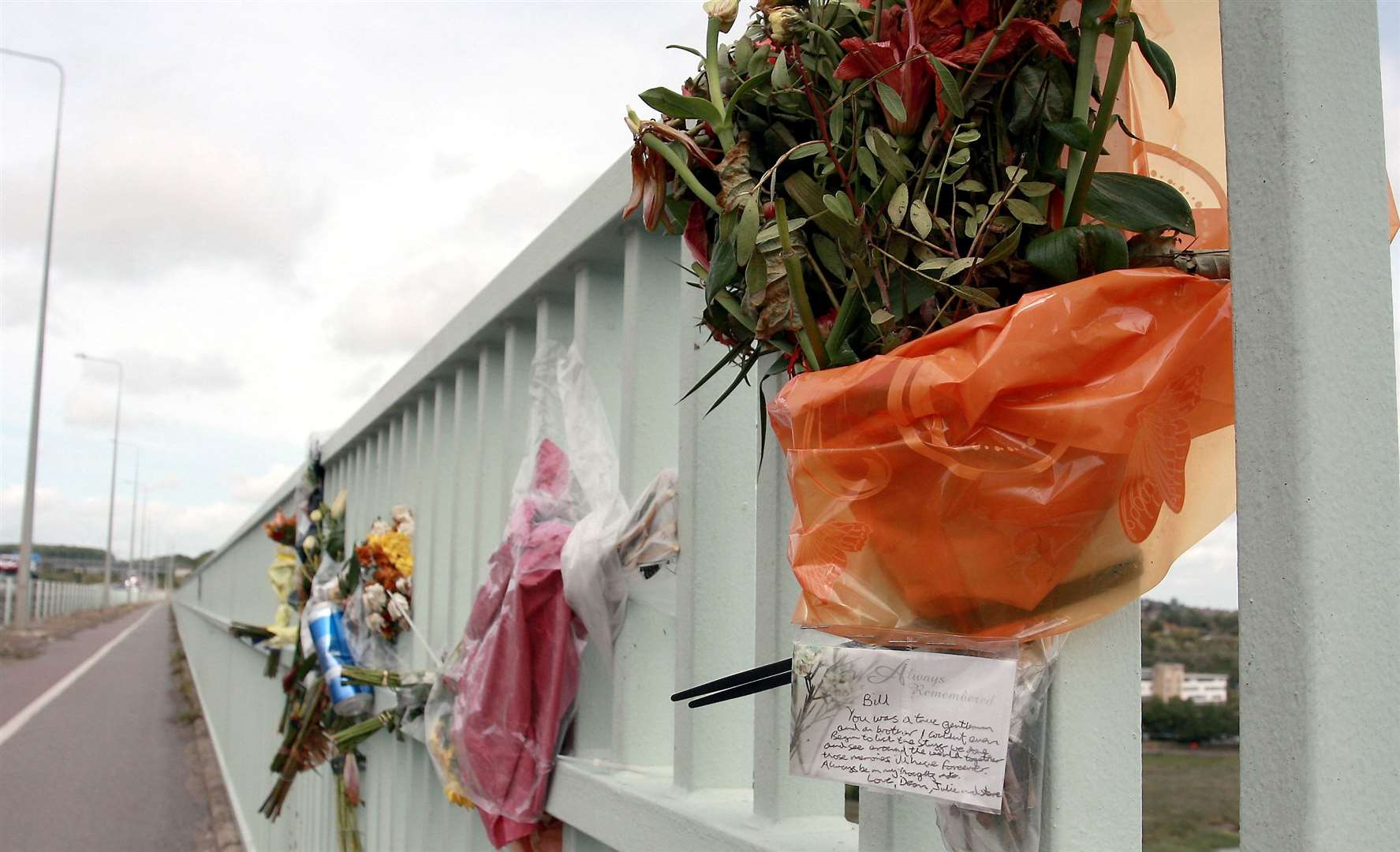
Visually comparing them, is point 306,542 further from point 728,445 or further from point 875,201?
point 875,201

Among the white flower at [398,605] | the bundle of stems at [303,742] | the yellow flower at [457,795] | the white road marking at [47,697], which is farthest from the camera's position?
the white road marking at [47,697]

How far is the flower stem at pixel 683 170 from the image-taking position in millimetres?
948

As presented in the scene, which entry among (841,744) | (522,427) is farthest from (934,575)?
Result: (522,427)

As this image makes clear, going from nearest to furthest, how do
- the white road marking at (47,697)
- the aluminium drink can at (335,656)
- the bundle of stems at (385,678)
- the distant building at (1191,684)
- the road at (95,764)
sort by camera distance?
1. the bundle of stems at (385,678)
2. the aluminium drink can at (335,656)
3. the distant building at (1191,684)
4. the road at (95,764)
5. the white road marking at (47,697)

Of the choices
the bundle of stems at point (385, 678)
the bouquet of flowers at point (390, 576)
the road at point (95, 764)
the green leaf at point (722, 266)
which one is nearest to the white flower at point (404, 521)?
the bouquet of flowers at point (390, 576)

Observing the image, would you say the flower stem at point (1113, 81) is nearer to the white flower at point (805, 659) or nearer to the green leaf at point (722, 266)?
the green leaf at point (722, 266)

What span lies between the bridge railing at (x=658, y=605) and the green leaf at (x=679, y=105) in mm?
393

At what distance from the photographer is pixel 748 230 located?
87cm

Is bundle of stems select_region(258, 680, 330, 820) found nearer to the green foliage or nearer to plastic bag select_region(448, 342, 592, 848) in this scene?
plastic bag select_region(448, 342, 592, 848)

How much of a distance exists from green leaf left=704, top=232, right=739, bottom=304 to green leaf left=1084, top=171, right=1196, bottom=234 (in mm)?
A: 290

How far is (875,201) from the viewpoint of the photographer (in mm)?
815

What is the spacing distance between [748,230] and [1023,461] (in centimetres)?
29

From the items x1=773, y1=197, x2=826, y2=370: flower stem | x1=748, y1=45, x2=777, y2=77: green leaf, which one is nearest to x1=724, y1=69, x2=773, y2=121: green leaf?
x1=748, y1=45, x2=777, y2=77: green leaf

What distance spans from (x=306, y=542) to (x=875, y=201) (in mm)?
4285
